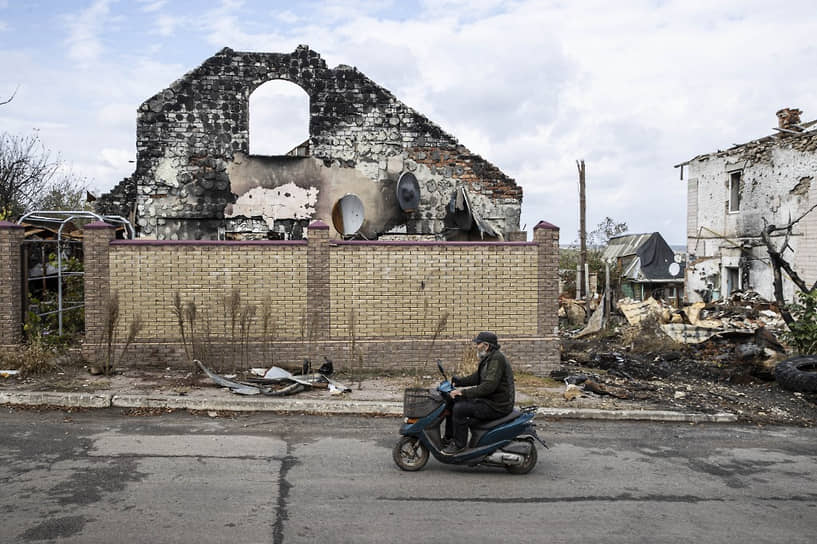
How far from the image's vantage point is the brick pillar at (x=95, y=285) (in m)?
12.2

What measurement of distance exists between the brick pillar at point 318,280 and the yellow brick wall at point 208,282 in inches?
4.5

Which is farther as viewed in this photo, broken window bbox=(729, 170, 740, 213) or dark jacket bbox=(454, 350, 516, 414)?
broken window bbox=(729, 170, 740, 213)

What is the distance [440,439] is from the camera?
23.0ft

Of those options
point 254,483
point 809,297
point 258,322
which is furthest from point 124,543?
point 809,297

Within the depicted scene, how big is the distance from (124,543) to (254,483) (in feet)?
5.38

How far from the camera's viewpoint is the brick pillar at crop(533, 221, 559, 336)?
13211 millimetres

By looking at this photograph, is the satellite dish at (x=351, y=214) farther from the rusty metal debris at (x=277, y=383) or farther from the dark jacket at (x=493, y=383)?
the dark jacket at (x=493, y=383)

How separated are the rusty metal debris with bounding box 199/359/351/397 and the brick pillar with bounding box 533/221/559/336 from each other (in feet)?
14.5

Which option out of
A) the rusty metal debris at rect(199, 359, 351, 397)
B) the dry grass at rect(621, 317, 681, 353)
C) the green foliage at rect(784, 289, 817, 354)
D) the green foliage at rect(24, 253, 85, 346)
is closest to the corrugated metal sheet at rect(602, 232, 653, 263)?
the dry grass at rect(621, 317, 681, 353)

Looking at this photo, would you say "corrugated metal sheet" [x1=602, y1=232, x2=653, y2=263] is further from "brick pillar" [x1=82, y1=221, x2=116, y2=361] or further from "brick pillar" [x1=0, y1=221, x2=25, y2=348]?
"brick pillar" [x1=0, y1=221, x2=25, y2=348]

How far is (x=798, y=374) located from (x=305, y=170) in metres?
11.4

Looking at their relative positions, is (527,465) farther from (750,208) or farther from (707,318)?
(750,208)

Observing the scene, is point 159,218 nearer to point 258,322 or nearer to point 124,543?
point 258,322

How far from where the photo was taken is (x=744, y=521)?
5.82 metres
